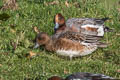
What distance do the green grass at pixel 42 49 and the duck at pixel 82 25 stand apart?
208 millimetres

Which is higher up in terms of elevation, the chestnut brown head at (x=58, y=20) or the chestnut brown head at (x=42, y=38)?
the chestnut brown head at (x=58, y=20)

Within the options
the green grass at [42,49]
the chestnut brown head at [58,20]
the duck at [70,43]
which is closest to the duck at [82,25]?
the chestnut brown head at [58,20]

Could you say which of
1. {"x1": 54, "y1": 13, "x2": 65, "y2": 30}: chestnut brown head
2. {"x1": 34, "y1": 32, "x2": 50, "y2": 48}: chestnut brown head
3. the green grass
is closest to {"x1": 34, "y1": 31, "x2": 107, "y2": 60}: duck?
{"x1": 34, "y1": 32, "x2": 50, "y2": 48}: chestnut brown head

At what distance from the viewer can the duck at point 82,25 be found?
9.24 m

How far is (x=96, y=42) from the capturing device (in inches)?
343

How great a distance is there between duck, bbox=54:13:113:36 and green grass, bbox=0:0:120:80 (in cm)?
21

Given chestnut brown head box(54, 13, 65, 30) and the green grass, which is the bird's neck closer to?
the green grass

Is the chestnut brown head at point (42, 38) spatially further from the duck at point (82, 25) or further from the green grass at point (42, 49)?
the duck at point (82, 25)

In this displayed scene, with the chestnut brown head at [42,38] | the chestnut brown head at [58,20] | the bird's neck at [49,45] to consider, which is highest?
the chestnut brown head at [58,20]

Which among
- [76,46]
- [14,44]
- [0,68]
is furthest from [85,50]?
[0,68]

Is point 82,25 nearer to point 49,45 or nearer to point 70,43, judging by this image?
point 70,43

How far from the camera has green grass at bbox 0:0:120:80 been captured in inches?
290

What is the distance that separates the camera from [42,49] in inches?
349

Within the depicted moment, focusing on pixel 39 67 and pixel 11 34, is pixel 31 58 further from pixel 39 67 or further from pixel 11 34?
pixel 11 34
